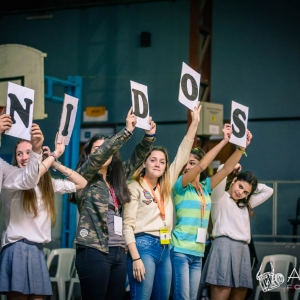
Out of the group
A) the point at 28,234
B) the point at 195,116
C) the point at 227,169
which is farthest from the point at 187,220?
the point at 28,234

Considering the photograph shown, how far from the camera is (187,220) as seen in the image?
392 cm

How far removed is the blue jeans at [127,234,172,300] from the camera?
134 inches

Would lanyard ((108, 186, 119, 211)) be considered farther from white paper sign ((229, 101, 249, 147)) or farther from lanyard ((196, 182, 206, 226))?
white paper sign ((229, 101, 249, 147))

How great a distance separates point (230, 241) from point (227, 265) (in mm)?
174

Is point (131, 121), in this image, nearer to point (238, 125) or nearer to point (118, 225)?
point (118, 225)

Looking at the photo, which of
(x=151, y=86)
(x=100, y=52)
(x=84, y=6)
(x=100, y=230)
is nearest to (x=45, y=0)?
(x=84, y=6)

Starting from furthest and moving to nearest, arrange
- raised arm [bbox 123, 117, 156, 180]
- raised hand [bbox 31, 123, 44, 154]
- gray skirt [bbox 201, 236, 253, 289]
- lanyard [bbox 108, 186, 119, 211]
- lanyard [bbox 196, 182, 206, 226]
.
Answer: gray skirt [bbox 201, 236, 253, 289] < lanyard [bbox 196, 182, 206, 226] < raised arm [bbox 123, 117, 156, 180] < lanyard [bbox 108, 186, 119, 211] < raised hand [bbox 31, 123, 44, 154]

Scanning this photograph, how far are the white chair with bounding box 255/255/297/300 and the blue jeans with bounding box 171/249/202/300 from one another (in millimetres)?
1561

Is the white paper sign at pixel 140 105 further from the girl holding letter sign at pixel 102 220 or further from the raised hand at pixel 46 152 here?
the raised hand at pixel 46 152

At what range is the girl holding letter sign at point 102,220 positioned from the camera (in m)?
3.17

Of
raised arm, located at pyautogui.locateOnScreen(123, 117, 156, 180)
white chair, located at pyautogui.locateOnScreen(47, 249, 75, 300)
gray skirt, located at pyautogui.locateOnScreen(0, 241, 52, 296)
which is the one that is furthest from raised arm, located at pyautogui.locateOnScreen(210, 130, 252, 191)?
white chair, located at pyautogui.locateOnScreen(47, 249, 75, 300)

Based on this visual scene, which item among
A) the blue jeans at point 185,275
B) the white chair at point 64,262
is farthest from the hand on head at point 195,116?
the white chair at point 64,262

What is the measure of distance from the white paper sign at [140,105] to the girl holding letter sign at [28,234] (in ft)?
1.76

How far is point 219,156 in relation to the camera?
31.9 ft
